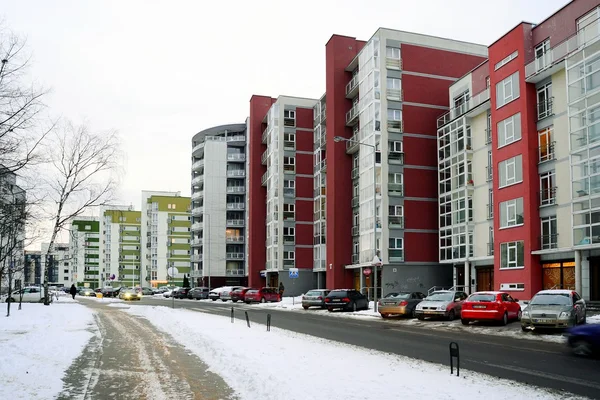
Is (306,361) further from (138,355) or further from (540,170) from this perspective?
(540,170)

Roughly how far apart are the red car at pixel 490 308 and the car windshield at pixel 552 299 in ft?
8.41

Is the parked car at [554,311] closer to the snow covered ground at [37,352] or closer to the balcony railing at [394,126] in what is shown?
the snow covered ground at [37,352]

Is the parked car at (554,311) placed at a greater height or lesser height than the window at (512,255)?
lesser

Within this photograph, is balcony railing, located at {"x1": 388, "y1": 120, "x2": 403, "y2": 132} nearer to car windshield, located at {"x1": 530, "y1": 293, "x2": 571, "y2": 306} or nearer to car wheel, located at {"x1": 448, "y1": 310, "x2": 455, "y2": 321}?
car wheel, located at {"x1": 448, "y1": 310, "x2": 455, "y2": 321}

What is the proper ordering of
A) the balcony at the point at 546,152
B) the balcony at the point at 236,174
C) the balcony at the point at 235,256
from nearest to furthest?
the balcony at the point at 546,152 → the balcony at the point at 235,256 → the balcony at the point at 236,174

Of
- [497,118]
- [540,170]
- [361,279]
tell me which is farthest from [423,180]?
[540,170]

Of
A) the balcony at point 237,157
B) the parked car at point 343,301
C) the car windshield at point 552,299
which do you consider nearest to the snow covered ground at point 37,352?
the car windshield at point 552,299

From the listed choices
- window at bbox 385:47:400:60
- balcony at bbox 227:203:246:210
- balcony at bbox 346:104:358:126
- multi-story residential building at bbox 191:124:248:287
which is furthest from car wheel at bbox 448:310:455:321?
balcony at bbox 227:203:246:210

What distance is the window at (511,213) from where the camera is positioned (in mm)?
35156

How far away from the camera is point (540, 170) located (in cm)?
3412

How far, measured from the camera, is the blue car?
14.0 m

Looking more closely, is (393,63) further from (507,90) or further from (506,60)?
(507,90)

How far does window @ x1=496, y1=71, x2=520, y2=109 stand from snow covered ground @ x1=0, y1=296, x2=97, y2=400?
27.1 m

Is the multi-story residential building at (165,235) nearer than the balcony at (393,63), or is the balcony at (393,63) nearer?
the balcony at (393,63)
